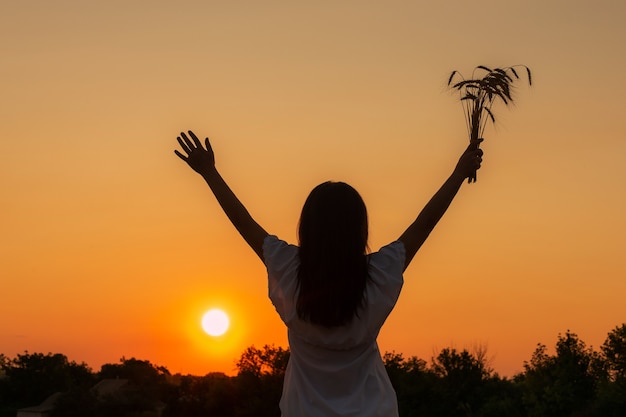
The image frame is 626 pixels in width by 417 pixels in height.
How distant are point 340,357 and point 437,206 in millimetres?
1107

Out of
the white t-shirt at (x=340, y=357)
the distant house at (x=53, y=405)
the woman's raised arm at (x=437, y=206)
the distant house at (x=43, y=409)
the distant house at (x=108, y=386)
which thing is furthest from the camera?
the distant house at (x=108, y=386)

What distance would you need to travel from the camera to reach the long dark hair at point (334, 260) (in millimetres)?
5219

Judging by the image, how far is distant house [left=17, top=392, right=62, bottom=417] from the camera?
115250mm

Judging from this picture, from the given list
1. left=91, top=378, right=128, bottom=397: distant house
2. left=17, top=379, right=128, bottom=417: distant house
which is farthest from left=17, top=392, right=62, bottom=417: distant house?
left=91, top=378, right=128, bottom=397: distant house

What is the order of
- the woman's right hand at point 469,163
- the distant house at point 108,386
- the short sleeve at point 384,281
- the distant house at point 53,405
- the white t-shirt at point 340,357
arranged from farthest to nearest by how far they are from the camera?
the distant house at point 108,386
the distant house at point 53,405
the woman's right hand at point 469,163
the short sleeve at point 384,281
the white t-shirt at point 340,357

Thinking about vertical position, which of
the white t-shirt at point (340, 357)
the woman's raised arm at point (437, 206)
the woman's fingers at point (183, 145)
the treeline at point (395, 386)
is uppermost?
the treeline at point (395, 386)

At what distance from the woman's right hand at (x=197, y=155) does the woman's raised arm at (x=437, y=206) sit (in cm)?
129

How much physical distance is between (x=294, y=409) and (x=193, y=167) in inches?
68.6

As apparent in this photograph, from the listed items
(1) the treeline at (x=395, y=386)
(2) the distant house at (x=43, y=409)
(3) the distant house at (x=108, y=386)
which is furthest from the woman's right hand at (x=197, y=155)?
(3) the distant house at (x=108, y=386)

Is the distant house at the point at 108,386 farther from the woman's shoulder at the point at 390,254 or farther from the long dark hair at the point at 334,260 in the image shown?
the long dark hair at the point at 334,260

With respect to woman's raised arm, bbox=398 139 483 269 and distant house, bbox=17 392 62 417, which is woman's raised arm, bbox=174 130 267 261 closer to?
woman's raised arm, bbox=398 139 483 269

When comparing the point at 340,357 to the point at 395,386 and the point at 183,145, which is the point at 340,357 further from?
the point at 395,386

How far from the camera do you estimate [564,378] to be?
248ft

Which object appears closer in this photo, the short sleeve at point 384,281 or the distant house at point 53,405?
the short sleeve at point 384,281
